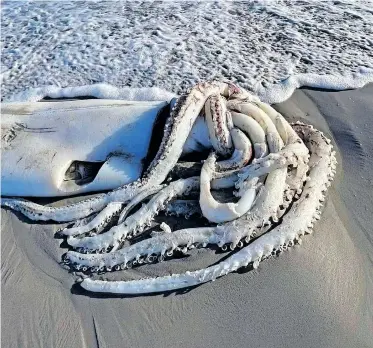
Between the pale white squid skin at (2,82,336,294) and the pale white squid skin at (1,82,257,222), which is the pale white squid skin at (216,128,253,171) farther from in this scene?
the pale white squid skin at (1,82,257,222)

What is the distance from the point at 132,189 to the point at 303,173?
4.48 feet

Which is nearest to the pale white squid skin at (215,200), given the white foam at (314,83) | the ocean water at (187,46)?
the white foam at (314,83)

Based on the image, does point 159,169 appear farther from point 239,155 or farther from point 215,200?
point 239,155

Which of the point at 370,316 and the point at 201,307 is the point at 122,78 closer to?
the point at 201,307

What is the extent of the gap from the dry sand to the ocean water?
2267 mm

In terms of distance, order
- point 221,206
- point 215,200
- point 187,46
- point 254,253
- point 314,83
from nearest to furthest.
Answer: point 254,253
point 221,206
point 215,200
point 314,83
point 187,46

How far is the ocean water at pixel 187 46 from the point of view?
6285 mm

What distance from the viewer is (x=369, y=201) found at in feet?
14.2

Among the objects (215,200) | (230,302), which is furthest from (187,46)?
(230,302)

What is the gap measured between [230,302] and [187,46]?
4.14 metres

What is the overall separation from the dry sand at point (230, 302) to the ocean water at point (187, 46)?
89.2 inches

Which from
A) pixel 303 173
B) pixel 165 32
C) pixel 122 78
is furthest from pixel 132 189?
pixel 165 32

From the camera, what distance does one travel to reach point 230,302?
3742 mm

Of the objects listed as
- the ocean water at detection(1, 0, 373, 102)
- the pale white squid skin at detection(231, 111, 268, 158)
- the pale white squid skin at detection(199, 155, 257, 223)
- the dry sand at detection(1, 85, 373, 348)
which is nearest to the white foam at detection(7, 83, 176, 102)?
the ocean water at detection(1, 0, 373, 102)
